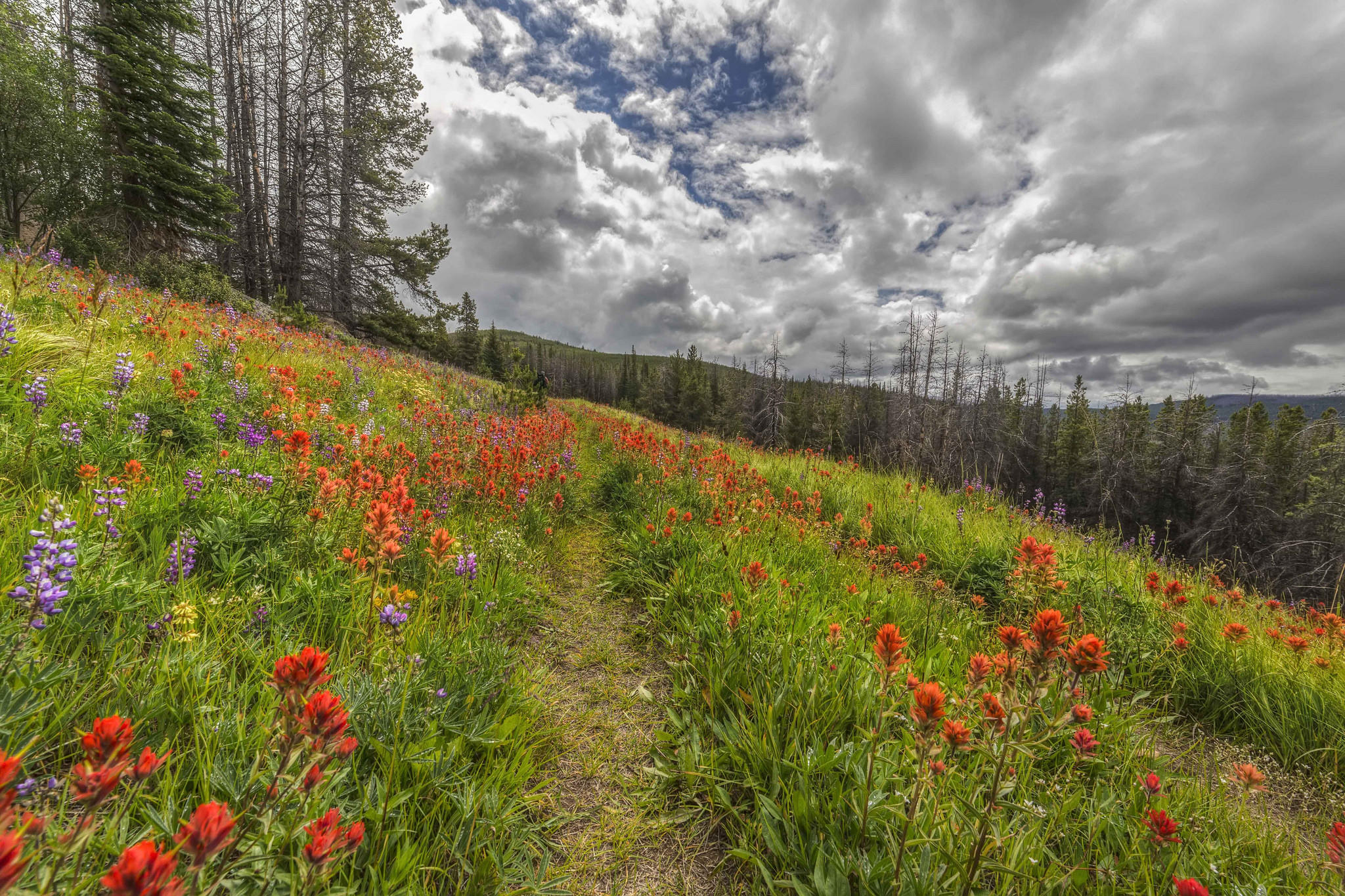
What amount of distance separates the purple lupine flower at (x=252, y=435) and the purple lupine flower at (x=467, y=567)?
2.25 metres

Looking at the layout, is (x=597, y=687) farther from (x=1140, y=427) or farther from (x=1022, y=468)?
(x=1022, y=468)

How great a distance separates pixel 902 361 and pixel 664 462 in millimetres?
42791

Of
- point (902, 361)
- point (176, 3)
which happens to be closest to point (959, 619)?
point (176, 3)

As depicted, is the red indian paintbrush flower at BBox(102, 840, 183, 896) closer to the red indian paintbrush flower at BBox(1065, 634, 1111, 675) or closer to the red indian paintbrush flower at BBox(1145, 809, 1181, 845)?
the red indian paintbrush flower at BBox(1065, 634, 1111, 675)

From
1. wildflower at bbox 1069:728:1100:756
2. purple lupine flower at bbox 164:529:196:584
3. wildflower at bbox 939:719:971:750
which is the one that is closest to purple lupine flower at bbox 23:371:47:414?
purple lupine flower at bbox 164:529:196:584

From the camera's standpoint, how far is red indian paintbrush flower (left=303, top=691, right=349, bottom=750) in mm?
1049

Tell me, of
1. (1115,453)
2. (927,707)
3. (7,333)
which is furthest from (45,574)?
(1115,453)

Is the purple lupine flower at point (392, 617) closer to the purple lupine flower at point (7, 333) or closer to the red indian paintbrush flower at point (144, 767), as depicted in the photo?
the red indian paintbrush flower at point (144, 767)

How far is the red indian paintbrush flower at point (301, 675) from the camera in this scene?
1.07m

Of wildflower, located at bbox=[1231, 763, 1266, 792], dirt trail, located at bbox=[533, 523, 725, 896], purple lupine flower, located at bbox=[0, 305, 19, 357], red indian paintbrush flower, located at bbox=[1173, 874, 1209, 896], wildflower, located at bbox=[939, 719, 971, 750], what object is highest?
purple lupine flower, located at bbox=[0, 305, 19, 357]

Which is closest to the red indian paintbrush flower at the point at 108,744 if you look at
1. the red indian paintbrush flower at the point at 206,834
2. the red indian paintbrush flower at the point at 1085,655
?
the red indian paintbrush flower at the point at 206,834

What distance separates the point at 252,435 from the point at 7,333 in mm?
1443

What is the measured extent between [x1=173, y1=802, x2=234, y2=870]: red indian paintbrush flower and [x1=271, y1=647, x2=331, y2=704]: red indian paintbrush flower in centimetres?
23

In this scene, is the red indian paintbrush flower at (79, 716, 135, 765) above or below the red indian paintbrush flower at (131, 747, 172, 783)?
above
